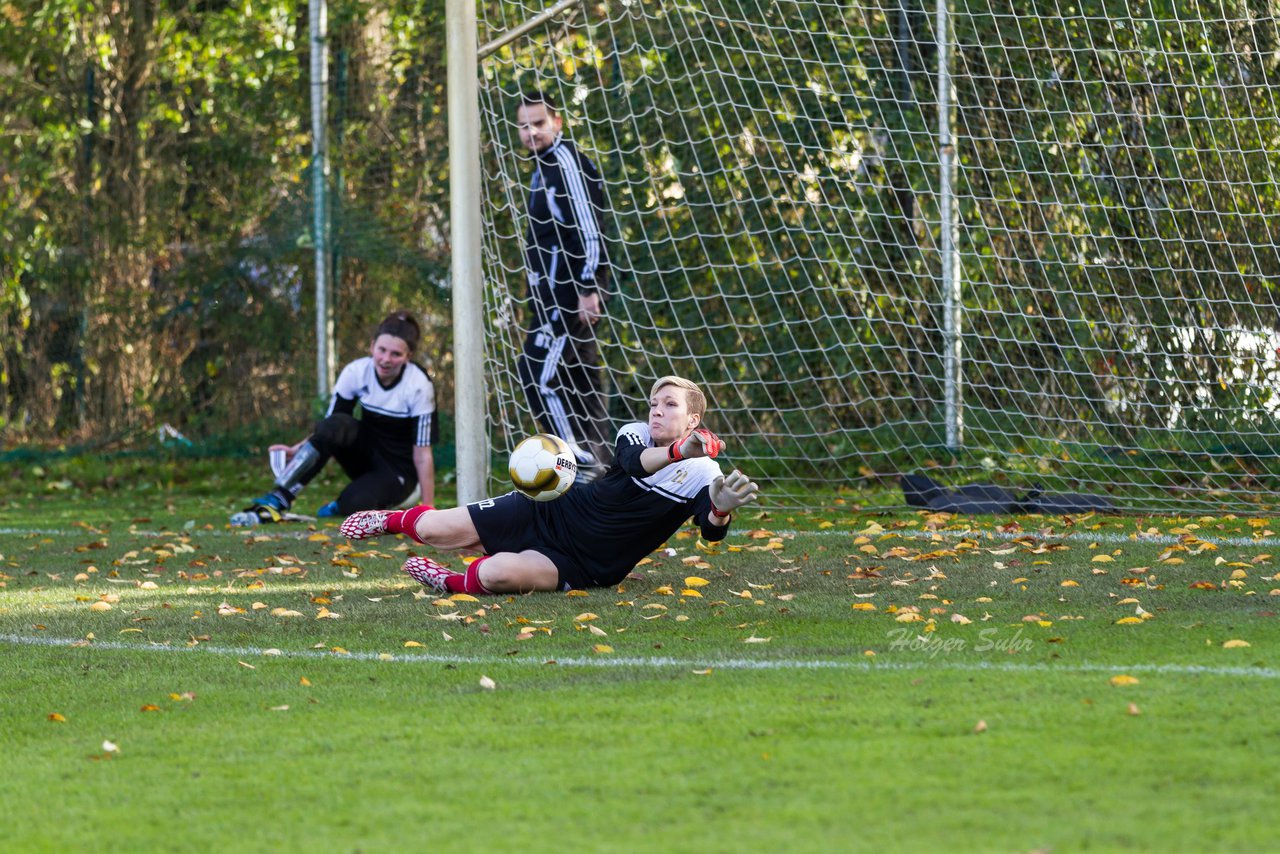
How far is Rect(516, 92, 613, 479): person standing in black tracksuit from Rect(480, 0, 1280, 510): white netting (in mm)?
238

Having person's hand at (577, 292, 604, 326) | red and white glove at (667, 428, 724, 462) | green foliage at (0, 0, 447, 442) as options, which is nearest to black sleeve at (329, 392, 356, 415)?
person's hand at (577, 292, 604, 326)

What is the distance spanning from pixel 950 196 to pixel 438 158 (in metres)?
4.06

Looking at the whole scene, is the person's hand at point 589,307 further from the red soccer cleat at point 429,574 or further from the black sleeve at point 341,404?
the red soccer cleat at point 429,574

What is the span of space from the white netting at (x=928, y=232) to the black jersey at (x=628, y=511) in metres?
2.79

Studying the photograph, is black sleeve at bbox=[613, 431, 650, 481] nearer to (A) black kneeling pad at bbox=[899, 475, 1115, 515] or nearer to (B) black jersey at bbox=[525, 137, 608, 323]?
(A) black kneeling pad at bbox=[899, 475, 1115, 515]

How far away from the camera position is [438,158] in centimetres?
1112

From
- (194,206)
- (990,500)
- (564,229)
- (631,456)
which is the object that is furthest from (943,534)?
(194,206)

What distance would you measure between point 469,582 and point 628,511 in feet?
2.02

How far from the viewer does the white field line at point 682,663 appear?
362 centimetres

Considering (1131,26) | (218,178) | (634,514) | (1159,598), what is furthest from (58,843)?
(218,178)

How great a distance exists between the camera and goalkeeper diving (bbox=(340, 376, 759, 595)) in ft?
17.5

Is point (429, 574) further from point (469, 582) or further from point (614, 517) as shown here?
point (614, 517)

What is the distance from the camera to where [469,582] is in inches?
211

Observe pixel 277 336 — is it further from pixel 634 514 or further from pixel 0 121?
pixel 634 514
